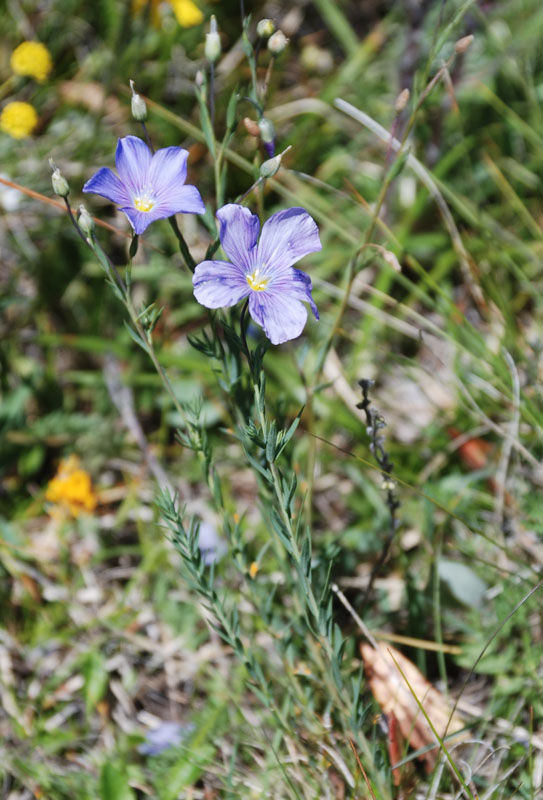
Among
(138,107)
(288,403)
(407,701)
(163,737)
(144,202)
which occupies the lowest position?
(163,737)

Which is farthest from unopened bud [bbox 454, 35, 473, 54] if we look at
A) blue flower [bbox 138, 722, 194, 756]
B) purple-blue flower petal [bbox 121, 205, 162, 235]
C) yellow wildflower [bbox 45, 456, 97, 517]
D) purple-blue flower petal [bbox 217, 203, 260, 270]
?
blue flower [bbox 138, 722, 194, 756]

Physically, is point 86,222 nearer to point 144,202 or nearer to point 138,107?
point 144,202

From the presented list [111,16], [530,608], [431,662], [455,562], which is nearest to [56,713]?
[431,662]

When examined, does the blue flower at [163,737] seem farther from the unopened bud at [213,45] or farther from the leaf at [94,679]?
the unopened bud at [213,45]

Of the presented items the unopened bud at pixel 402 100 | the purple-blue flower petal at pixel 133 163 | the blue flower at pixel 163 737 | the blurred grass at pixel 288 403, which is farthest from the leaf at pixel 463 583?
the purple-blue flower petal at pixel 133 163

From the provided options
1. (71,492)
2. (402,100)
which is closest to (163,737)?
(71,492)

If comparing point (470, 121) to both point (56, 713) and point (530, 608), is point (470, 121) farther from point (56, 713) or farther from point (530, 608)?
point (56, 713)

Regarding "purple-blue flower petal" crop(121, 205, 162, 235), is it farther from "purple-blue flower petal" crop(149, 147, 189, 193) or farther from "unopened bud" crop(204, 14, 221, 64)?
"unopened bud" crop(204, 14, 221, 64)
